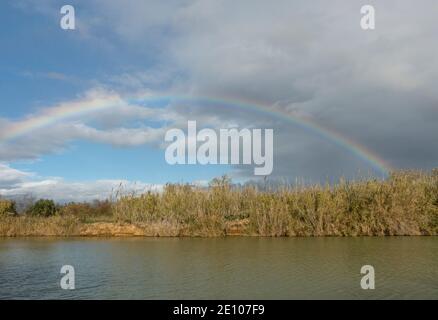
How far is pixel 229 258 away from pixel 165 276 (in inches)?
245

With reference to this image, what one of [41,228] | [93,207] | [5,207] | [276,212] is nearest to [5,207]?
[5,207]

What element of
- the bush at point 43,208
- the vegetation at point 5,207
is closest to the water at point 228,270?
the vegetation at point 5,207

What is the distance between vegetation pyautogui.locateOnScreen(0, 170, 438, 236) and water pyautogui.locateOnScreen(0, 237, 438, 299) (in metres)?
5.31

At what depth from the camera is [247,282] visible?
1875 centimetres

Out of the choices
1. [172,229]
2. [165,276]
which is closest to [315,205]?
[172,229]

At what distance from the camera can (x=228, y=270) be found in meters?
21.8

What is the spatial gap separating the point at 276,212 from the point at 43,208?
3166 cm

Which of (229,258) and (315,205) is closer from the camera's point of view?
(229,258)

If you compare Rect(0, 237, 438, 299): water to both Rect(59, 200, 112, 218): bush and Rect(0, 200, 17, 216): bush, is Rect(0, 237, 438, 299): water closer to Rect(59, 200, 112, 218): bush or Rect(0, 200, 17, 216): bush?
Rect(0, 200, 17, 216): bush

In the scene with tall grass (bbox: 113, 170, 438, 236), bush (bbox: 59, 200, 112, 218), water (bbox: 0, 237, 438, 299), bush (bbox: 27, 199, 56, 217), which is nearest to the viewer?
water (bbox: 0, 237, 438, 299)

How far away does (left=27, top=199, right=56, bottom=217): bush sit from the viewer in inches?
2242

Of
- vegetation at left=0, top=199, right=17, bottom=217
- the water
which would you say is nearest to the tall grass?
the water
